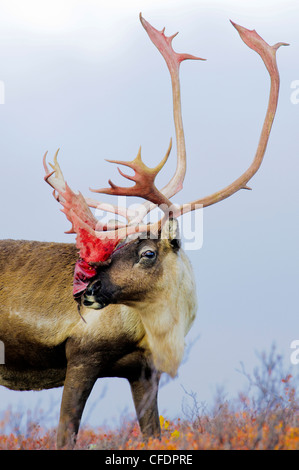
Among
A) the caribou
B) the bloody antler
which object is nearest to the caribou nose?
the caribou

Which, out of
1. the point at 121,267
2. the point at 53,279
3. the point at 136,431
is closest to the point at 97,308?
the point at 121,267

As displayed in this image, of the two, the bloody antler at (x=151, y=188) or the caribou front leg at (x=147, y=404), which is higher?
the bloody antler at (x=151, y=188)

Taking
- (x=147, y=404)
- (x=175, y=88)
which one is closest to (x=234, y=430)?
(x=147, y=404)

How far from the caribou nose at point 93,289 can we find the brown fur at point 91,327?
88 millimetres

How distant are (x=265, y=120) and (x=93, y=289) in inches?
95.6

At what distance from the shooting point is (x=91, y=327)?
6379 millimetres

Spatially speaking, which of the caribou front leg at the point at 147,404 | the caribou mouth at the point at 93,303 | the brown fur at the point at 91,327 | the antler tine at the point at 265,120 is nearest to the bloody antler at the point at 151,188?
the antler tine at the point at 265,120

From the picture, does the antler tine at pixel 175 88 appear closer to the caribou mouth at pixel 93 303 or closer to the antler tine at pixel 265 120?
the antler tine at pixel 265 120

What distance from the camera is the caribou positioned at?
6.12 m

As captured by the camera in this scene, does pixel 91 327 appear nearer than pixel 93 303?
No

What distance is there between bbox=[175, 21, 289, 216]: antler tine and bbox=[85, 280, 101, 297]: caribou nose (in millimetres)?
1021

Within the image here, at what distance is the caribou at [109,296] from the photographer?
612 cm

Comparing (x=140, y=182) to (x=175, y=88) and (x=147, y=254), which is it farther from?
(x=175, y=88)
